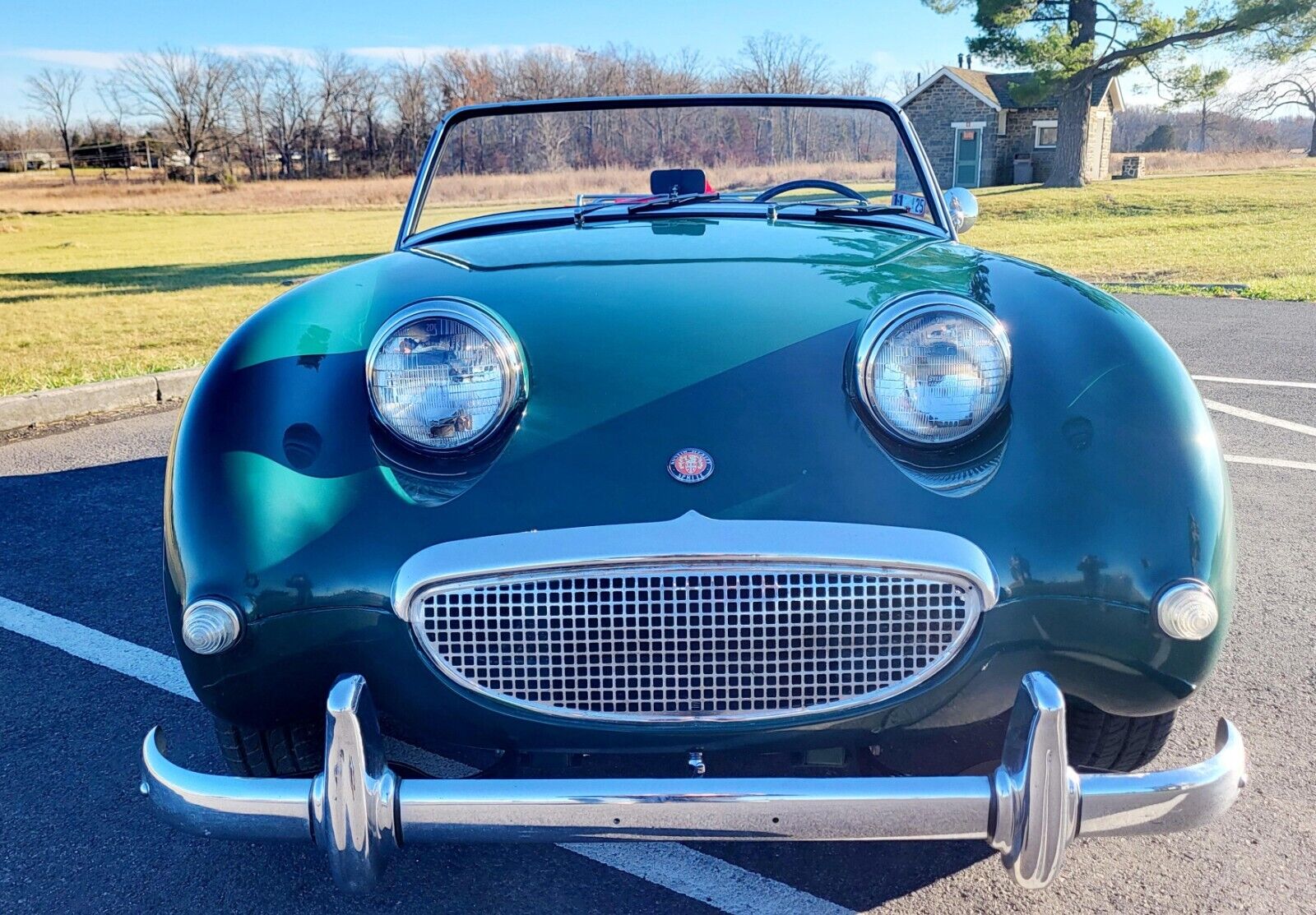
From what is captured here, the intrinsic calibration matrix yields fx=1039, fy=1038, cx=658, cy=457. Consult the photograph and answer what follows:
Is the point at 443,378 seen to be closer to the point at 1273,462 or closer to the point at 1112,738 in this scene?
the point at 1112,738

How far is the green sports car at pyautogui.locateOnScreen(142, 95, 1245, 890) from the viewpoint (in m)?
1.40

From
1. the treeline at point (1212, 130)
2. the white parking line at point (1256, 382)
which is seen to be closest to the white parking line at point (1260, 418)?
the white parking line at point (1256, 382)

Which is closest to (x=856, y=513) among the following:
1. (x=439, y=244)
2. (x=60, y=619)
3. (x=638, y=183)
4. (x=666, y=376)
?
(x=666, y=376)

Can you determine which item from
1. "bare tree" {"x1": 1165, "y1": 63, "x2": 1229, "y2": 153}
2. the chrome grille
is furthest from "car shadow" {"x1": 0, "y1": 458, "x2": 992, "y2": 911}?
"bare tree" {"x1": 1165, "y1": 63, "x2": 1229, "y2": 153}

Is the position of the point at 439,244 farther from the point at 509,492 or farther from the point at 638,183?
the point at 509,492

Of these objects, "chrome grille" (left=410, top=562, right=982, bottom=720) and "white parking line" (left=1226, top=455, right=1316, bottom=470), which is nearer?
"chrome grille" (left=410, top=562, right=982, bottom=720)

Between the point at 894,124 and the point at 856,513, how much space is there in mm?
2090

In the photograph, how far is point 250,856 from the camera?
1893 millimetres

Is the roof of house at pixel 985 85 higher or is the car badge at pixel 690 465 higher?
the roof of house at pixel 985 85

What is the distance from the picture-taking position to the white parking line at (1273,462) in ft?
13.6

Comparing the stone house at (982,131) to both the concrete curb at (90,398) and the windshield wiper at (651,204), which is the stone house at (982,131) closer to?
the concrete curb at (90,398)

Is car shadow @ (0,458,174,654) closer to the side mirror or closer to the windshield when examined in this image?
the windshield

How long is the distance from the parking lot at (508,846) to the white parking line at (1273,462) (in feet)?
2.65

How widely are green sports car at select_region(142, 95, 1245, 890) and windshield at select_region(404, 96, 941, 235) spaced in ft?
4.60
